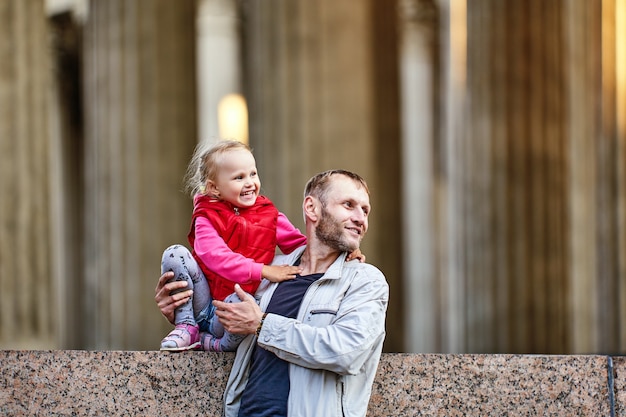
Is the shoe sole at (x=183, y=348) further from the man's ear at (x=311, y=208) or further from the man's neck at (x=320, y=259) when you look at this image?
the man's ear at (x=311, y=208)

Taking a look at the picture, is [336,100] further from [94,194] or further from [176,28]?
[94,194]

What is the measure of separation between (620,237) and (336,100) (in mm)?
4892

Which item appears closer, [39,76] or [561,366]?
[561,366]

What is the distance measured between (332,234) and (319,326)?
45 cm

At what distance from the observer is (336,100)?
829 inches

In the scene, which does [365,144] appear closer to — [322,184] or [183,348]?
[183,348]

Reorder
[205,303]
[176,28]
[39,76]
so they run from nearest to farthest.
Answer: [205,303]
[39,76]
[176,28]

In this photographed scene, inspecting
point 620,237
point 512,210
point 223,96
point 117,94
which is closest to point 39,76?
point 117,94

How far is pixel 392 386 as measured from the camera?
707 cm

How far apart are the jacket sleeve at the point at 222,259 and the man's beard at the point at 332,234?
36 cm

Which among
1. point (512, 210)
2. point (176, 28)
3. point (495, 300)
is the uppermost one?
point (176, 28)

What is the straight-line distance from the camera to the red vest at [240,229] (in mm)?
6652

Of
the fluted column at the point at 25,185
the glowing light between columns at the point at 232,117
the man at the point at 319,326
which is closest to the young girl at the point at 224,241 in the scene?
the man at the point at 319,326

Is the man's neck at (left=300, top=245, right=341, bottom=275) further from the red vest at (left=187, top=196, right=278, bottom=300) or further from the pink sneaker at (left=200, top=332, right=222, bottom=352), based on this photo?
the pink sneaker at (left=200, top=332, right=222, bottom=352)
